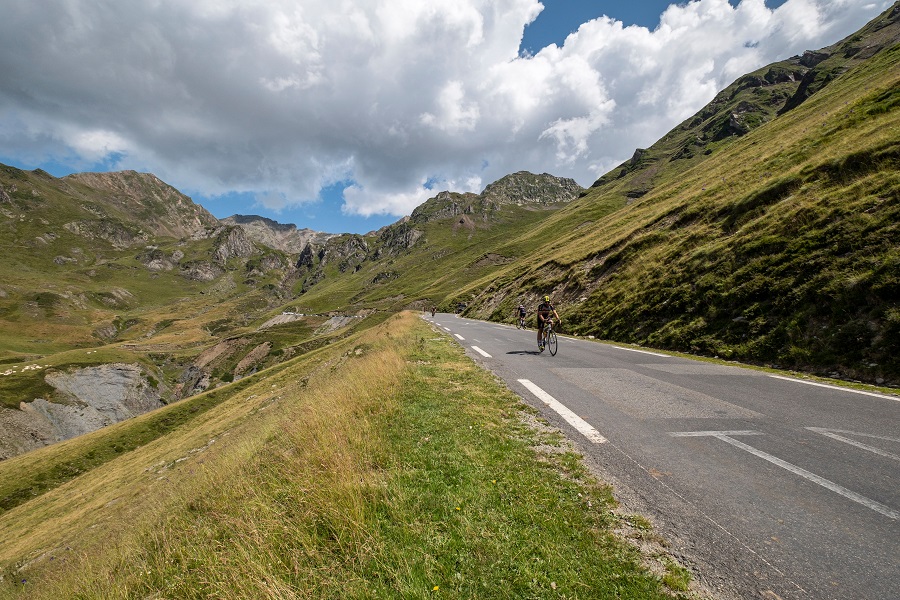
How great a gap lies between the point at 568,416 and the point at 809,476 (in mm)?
3770

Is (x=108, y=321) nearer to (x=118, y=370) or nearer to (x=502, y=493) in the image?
(x=118, y=370)

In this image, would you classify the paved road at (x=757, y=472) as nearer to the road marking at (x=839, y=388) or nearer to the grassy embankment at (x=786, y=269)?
the road marking at (x=839, y=388)

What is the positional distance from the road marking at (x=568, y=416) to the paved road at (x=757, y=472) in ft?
0.12

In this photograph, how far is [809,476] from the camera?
496 cm

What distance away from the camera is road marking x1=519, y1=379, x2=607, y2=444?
6.74 meters

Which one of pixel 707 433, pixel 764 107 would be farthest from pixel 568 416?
pixel 764 107

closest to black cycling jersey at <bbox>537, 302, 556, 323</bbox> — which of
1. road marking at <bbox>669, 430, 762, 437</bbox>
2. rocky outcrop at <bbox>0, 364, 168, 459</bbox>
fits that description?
road marking at <bbox>669, 430, 762, 437</bbox>

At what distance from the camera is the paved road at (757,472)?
3.38 meters

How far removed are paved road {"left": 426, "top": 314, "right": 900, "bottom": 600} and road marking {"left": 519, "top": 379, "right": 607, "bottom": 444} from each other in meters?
0.04

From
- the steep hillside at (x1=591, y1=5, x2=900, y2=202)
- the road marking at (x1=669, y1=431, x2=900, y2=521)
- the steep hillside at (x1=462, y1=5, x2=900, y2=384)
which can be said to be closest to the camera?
the road marking at (x1=669, y1=431, x2=900, y2=521)

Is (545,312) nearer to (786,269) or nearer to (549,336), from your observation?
(549,336)

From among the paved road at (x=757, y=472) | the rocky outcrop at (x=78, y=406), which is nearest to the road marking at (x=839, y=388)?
the paved road at (x=757, y=472)

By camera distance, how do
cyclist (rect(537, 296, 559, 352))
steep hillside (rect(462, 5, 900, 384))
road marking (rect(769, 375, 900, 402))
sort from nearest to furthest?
1. road marking (rect(769, 375, 900, 402))
2. steep hillside (rect(462, 5, 900, 384))
3. cyclist (rect(537, 296, 559, 352))

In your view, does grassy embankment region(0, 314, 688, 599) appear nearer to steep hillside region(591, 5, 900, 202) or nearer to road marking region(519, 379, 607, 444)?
road marking region(519, 379, 607, 444)
